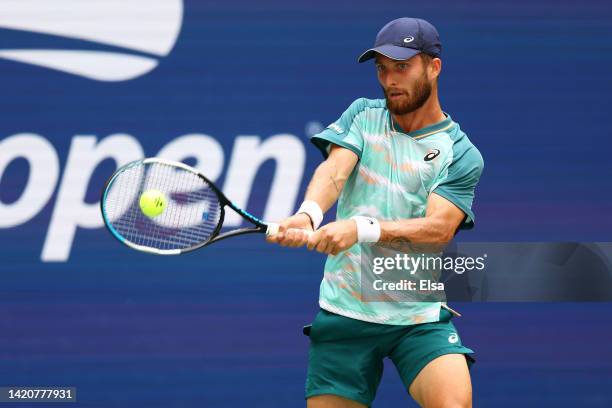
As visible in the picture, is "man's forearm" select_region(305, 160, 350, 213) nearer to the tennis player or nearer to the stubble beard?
the tennis player

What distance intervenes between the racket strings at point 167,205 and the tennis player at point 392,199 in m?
0.47

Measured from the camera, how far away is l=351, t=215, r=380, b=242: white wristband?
446 centimetres

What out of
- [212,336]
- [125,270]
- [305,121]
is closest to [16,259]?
[125,270]

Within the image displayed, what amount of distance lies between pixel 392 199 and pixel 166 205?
835 mm

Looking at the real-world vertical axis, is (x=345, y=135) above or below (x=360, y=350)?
above

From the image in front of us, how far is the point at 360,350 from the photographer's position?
4773 millimetres

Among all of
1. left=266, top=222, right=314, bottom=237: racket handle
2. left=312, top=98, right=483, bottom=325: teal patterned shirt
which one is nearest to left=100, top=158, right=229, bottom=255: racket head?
Result: left=266, top=222, right=314, bottom=237: racket handle

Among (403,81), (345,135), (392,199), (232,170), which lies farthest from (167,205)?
(232,170)

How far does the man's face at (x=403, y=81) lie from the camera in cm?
464

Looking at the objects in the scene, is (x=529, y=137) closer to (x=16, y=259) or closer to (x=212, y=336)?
(x=212, y=336)

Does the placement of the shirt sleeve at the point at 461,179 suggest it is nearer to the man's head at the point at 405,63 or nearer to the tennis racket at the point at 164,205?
the man's head at the point at 405,63

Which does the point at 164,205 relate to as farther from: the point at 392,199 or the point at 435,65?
the point at 435,65

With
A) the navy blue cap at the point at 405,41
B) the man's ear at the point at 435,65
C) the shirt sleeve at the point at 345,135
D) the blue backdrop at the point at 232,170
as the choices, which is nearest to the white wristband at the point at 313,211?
the shirt sleeve at the point at 345,135

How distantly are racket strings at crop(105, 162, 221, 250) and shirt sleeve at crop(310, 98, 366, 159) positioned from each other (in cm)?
46
